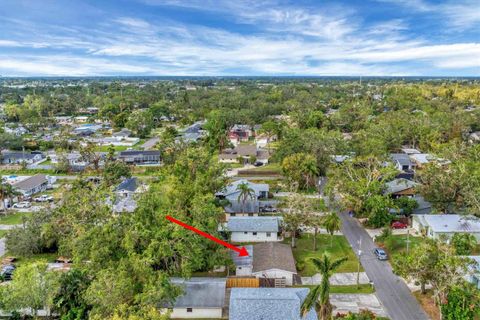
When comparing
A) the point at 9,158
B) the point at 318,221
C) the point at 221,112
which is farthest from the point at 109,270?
the point at 221,112

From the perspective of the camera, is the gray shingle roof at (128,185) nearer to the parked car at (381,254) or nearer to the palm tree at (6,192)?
the palm tree at (6,192)

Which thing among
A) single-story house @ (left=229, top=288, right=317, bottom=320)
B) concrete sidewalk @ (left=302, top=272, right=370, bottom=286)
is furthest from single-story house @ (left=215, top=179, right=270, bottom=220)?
single-story house @ (left=229, top=288, right=317, bottom=320)

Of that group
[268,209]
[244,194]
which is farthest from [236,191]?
[268,209]

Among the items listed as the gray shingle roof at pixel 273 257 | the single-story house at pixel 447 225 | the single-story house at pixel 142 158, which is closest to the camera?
the gray shingle roof at pixel 273 257

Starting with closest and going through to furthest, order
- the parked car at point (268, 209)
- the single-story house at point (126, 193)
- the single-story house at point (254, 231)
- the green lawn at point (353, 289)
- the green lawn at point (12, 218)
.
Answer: the green lawn at point (353, 289) < the single-story house at point (254, 231) < the single-story house at point (126, 193) < the green lawn at point (12, 218) < the parked car at point (268, 209)

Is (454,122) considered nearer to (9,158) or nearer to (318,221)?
(318,221)

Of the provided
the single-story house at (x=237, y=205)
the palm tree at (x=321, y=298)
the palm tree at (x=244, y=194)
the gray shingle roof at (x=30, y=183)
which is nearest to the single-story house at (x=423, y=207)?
the single-story house at (x=237, y=205)

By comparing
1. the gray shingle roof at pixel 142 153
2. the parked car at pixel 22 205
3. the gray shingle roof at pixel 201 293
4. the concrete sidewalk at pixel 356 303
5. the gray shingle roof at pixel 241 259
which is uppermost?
the gray shingle roof at pixel 142 153

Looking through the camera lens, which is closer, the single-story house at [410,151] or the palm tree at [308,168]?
the palm tree at [308,168]

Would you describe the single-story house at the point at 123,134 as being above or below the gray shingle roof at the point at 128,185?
above
